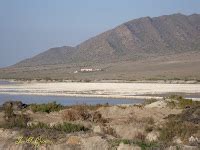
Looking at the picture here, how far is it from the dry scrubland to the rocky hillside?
123588 millimetres

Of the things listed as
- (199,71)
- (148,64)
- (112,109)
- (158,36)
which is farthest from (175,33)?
(112,109)

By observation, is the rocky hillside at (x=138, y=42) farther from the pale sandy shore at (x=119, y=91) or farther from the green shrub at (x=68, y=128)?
the green shrub at (x=68, y=128)

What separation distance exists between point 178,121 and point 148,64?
93.5 metres

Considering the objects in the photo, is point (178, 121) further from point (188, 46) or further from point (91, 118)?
point (188, 46)

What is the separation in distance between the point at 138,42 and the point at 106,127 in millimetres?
150267

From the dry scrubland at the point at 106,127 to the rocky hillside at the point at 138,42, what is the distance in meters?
124

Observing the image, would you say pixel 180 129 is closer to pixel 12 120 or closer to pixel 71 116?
pixel 71 116

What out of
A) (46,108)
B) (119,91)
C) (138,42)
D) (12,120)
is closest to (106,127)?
(12,120)

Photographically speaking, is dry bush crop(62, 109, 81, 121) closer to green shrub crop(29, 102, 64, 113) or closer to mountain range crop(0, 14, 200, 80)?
green shrub crop(29, 102, 64, 113)

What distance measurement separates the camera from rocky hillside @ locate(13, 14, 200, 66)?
156 meters

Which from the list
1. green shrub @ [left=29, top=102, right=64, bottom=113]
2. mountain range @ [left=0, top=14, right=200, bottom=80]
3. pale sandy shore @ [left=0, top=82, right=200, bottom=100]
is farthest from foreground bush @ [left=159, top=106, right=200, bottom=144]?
mountain range @ [left=0, top=14, right=200, bottom=80]

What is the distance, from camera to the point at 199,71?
86062mm

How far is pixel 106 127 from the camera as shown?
56.7 ft

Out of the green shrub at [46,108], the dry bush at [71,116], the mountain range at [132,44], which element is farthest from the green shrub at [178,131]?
the mountain range at [132,44]
